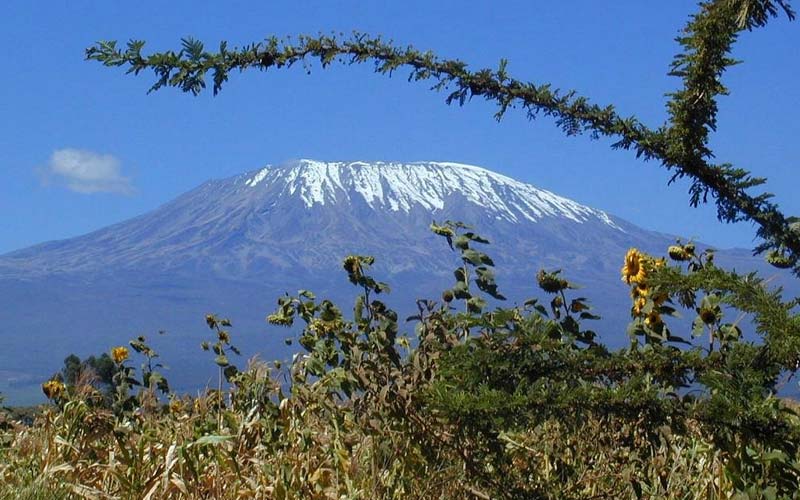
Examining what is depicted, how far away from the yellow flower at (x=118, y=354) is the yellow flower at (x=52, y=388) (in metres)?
0.99

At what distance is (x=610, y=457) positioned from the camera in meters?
4.53

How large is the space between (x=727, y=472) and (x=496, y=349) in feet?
3.96

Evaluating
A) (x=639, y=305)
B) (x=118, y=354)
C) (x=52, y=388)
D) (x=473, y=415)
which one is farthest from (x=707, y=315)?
(x=118, y=354)

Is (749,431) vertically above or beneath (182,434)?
above

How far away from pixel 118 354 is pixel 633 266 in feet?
12.2

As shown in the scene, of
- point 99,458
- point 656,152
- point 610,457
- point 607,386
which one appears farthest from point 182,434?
point 656,152

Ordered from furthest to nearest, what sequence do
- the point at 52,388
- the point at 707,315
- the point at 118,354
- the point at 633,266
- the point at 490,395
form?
the point at 118,354, the point at 52,388, the point at 633,266, the point at 707,315, the point at 490,395

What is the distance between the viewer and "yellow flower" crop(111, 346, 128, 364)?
6992 mm

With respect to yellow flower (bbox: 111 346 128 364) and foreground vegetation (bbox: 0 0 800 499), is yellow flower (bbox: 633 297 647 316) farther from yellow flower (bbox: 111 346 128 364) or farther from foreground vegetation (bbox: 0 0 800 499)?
yellow flower (bbox: 111 346 128 364)

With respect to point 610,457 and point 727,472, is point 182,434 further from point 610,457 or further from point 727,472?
point 727,472

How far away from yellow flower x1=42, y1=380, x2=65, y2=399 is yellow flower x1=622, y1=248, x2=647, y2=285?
10.1 feet

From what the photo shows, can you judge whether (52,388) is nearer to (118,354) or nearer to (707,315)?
(118,354)

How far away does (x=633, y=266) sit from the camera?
5066 mm

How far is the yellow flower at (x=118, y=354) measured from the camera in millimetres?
6992
